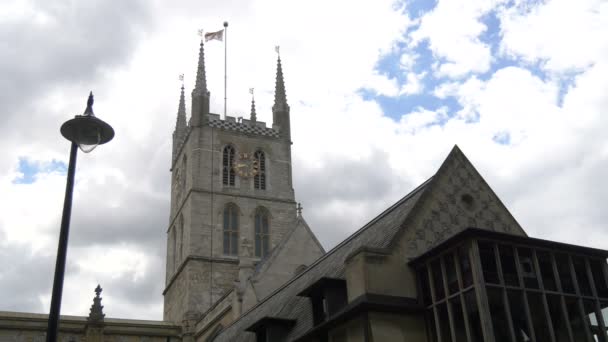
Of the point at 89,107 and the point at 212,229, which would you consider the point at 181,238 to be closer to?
the point at 212,229

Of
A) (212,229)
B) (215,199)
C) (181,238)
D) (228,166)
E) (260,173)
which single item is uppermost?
(228,166)

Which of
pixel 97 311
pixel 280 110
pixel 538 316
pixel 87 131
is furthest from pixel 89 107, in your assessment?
pixel 280 110

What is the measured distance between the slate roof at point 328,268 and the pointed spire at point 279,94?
37707mm

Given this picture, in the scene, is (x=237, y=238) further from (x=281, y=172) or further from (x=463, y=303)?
(x=463, y=303)

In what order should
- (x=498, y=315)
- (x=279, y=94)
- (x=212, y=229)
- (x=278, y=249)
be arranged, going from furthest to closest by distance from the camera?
(x=279, y=94) → (x=212, y=229) → (x=278, y=249) → (x=498, y=315)

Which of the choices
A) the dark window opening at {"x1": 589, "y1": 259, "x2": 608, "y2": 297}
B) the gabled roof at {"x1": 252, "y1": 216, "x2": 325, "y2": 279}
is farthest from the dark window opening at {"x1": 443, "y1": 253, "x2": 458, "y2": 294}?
the gabled roof at {"x1": 252, "y1": 216, "x2": 325, "y2": 279}

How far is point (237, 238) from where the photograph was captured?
60.2 meters

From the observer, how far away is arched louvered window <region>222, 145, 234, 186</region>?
6291cm

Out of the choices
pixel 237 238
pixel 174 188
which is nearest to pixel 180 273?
pixel 237 238

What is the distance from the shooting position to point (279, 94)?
231ft

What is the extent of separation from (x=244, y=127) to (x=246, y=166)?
421 cm

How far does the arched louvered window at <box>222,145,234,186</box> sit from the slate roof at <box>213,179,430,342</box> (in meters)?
30.2

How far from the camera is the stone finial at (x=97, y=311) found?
50.7m

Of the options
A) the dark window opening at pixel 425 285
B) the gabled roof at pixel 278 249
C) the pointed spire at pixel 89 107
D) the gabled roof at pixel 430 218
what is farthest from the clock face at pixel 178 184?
the pointed spire at pixel 89 107
